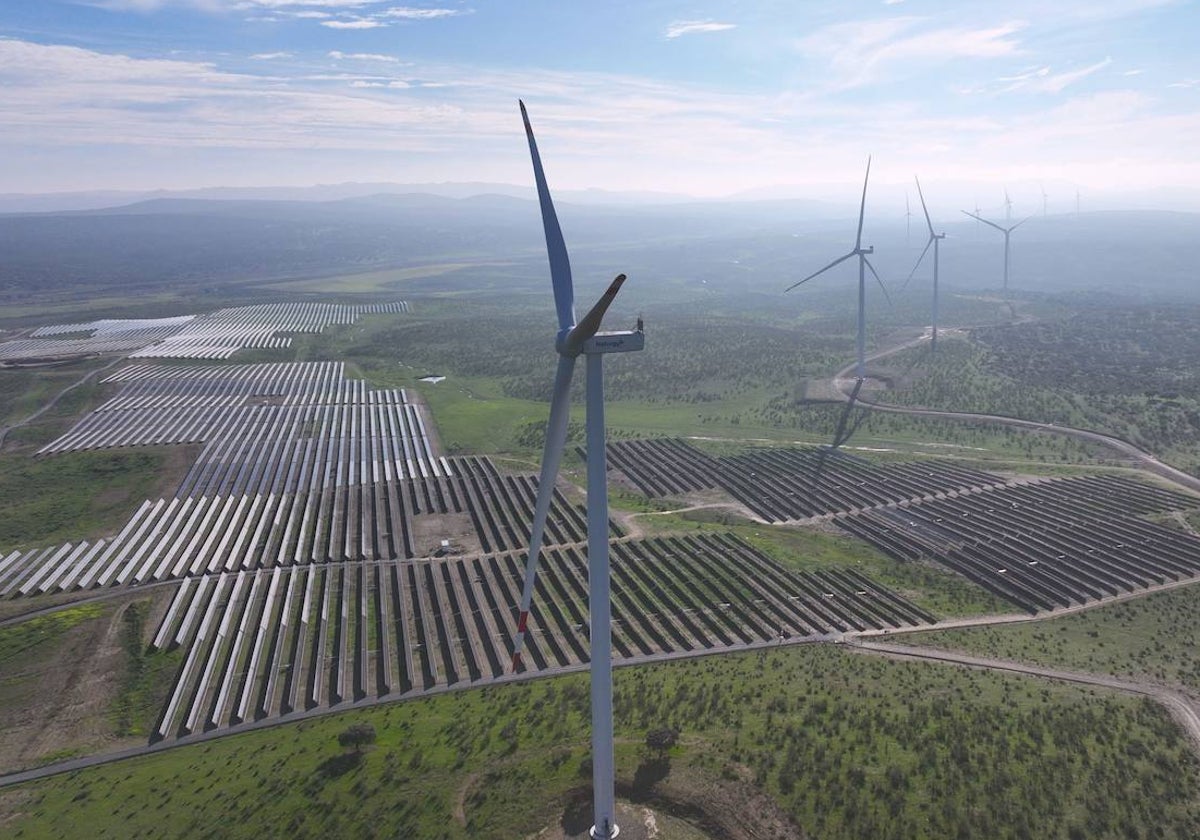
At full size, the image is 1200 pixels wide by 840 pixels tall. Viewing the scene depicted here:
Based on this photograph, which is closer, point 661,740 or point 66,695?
point 661,740

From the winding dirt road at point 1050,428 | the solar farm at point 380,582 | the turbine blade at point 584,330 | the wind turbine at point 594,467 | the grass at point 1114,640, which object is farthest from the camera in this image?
the winding dirt road at point 1050,428

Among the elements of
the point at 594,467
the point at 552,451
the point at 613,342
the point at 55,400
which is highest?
the point at 613,342

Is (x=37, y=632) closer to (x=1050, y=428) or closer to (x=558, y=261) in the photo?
(x=558, y=261)

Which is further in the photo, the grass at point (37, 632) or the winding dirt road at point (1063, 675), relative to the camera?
the grass at point (37, 632)

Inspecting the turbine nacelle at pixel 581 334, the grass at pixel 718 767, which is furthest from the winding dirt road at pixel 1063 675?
the turbine nacelle at pixel 581 334

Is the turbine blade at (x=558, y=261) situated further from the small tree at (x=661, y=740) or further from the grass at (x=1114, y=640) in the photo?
the grass at (x=1114, y=640)

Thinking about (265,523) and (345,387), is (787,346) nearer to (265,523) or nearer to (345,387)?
(345,387)

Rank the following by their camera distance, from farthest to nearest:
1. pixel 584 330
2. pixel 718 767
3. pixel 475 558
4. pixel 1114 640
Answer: pixel 475 558 < pixel 1114 640 < pixel 718 767 < pixel 584 330

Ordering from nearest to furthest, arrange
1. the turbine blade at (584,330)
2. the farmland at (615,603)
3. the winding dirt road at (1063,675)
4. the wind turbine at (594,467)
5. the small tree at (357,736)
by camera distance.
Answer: the turbine blade at (584,330) < the wind turbine at (594,467) < the farmland at (615,603) < the small tree at (357,736) < the winding dirt road at (1063,675)

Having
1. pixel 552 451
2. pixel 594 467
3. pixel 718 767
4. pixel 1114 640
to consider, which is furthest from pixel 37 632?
pixel 1114 640
